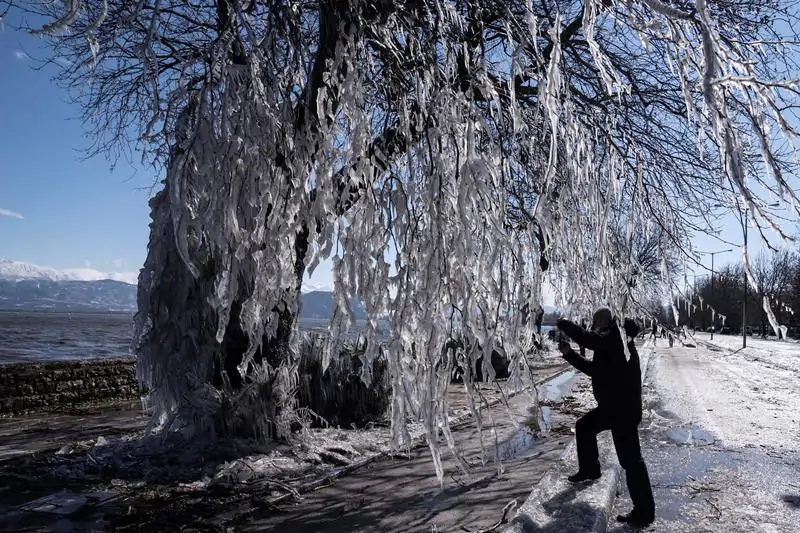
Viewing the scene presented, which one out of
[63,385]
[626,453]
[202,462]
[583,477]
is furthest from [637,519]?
[63,385]

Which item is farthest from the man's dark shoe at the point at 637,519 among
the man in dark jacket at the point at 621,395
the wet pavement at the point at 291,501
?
the wet pavement at the point at 291,501

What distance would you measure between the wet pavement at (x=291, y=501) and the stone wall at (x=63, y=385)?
18.0 ft

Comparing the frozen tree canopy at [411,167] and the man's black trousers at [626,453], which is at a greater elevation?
the frozen tree canopy at [411,167]

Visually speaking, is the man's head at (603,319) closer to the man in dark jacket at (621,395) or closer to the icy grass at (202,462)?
the man in dark jacket at (621,395)

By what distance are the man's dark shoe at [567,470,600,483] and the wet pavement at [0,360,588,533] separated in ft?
1.67

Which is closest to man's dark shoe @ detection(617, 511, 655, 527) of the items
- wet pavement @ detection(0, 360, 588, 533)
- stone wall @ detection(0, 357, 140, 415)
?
wet pavement @ detection(0, 360, 588, 533)

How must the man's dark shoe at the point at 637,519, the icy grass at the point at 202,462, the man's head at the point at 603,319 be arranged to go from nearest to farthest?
the man's dark shoe at the point at 637,519 < the man's head at the point at 603,319 < the icy grass at the point at 202,462

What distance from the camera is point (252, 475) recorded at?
622 centimetres

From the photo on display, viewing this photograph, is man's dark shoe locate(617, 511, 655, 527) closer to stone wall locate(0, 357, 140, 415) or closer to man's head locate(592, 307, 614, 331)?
man's head locate(592, 307, 614, 331)

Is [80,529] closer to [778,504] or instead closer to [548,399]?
[778,504]

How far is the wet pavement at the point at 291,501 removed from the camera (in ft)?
16.0

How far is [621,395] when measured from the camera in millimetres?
4629

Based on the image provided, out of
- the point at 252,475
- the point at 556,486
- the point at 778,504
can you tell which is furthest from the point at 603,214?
the point at 252,475

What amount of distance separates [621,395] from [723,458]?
320cm
